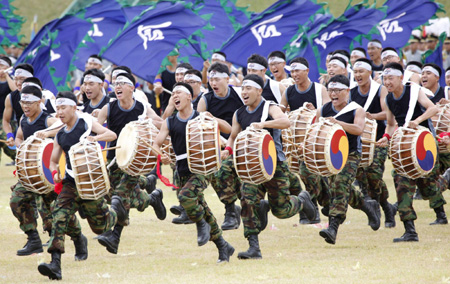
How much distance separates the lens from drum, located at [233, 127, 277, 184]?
820 centimetres

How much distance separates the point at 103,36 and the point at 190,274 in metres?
10.7

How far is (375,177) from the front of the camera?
1066cm

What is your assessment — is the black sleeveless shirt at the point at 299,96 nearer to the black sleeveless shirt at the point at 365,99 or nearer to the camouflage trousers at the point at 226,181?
the black sleeveless shirt at the point at 365,99

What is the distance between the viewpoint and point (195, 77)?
1138 cm

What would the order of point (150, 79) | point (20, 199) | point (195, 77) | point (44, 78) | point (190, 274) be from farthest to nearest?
point (44, 78), point (150, 79), point (195, 77), point (20, 199), point (190, 274)

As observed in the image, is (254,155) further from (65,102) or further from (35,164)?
(35,164)

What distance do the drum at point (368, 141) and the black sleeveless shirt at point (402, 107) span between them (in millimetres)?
274

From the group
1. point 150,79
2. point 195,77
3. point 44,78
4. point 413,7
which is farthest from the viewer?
point 413,7

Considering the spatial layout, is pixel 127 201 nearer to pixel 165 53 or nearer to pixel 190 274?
pixel 190 274

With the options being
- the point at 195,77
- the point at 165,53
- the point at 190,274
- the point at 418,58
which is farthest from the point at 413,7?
the point at 190,274

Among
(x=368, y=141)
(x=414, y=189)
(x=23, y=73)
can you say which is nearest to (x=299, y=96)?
(x=368, y=141)

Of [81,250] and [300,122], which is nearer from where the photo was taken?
[81,250]

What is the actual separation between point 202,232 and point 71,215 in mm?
1503

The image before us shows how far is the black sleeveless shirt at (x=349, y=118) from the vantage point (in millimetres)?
9492
